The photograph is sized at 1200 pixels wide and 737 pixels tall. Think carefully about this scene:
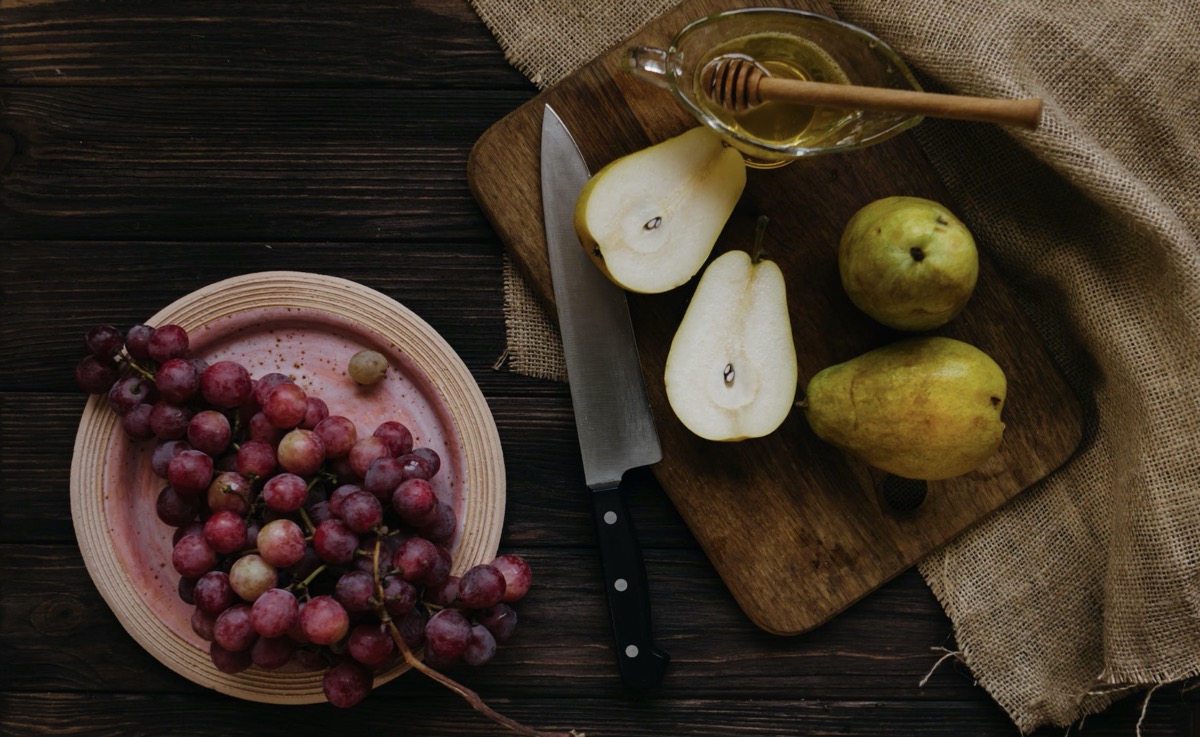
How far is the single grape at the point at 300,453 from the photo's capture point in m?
0.77

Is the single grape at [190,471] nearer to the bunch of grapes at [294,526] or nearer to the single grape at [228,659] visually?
the bunch of grapes at [294,526]

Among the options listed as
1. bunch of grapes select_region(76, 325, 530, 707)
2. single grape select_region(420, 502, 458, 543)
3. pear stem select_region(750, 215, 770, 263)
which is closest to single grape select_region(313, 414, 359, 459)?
bunch of grapes select_region(76, 325, 530, 707)

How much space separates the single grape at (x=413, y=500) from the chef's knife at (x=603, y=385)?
0.55 feet

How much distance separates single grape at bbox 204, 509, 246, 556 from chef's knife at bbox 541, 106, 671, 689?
326 mm

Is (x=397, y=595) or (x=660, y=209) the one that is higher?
(x=660, y=209)

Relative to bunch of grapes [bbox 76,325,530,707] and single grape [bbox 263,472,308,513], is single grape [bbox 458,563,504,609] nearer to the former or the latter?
bunch of grapes [bbox 76,325,530,707]

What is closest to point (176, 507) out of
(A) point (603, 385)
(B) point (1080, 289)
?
(A) point (603, 385)

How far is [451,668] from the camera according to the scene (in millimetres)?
878

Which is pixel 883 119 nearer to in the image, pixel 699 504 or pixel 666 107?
pixel 666 107

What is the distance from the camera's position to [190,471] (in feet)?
2.49

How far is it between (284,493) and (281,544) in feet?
0.15

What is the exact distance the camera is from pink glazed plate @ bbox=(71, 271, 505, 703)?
0.85 meters

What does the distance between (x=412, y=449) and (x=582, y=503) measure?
0.61 feet

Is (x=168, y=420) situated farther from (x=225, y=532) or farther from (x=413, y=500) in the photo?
(x=413, y=500)
